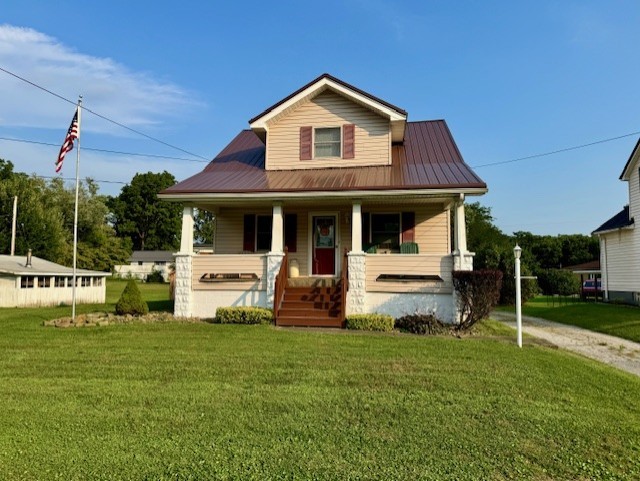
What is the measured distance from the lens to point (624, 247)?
741 inches

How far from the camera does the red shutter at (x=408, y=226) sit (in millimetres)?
12891

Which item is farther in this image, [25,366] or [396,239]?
[396,239]

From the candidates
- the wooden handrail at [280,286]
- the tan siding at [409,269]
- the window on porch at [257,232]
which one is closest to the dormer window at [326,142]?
the window on porch at [257,232]

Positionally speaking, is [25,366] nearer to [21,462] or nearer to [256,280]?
[21,462]

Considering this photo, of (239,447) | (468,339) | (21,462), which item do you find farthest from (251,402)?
(468,339)

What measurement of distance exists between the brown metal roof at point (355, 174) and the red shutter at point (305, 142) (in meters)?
0.51

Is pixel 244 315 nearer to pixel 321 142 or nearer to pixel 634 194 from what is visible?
pixel 321 142

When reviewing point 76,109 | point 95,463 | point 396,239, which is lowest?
point 95,463

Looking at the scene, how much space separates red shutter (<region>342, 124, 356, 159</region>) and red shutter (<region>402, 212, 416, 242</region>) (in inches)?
96.3

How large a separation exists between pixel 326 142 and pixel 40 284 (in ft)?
47.6

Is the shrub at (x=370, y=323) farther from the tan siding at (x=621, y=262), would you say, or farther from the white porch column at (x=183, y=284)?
the tan siding at (x=621, y=262)

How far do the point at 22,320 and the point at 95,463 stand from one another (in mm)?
10448

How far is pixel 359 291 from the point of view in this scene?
1096 cm

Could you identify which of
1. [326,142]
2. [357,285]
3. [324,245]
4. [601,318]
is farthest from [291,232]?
[601,318]
